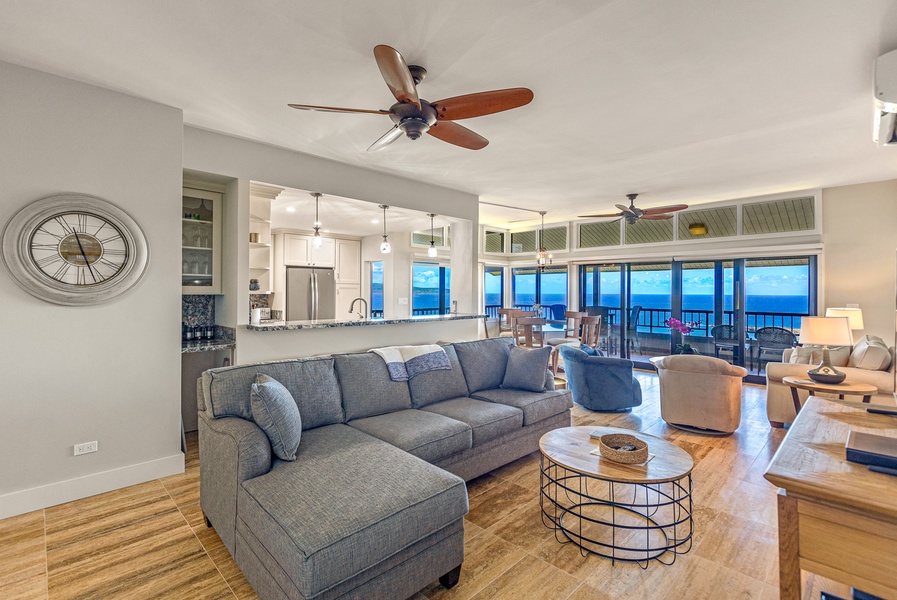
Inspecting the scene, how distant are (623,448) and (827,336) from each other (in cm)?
268

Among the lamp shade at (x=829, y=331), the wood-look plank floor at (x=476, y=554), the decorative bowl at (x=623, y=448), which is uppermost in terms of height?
the lamp shade at (x=829, y=331)

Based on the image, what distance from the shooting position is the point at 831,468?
4.12 feet

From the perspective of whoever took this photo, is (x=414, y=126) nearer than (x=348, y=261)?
Yes

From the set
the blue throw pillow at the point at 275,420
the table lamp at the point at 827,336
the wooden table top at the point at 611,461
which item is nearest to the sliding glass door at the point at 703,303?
the table lamp at the point at 827,336

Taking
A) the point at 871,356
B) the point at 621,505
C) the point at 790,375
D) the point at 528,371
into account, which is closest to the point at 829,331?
the point at 790,375

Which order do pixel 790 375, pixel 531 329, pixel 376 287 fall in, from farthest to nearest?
pixel 376 287 < pixel 531 329 < pixel 790 375

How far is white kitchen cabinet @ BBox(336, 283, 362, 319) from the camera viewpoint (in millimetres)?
7664

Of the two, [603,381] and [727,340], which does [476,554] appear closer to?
[603,381]

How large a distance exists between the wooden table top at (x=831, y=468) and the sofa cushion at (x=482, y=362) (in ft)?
7.55

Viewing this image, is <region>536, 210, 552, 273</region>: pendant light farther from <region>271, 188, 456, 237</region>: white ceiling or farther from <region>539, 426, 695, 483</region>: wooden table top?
<region>539, 426, 695, 483</region>: wooden table top

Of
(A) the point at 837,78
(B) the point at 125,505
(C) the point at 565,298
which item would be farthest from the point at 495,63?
(C) the point at 565,298

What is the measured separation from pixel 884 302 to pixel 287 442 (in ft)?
22.7

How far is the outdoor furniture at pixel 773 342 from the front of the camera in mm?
A: 5906

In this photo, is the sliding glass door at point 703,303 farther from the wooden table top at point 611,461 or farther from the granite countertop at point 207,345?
the granite countertop at point 207,345
